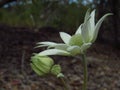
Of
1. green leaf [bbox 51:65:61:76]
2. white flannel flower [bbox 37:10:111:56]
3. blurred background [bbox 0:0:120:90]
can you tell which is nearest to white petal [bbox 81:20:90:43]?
white flannel flower [bbox 37:10:111:56]

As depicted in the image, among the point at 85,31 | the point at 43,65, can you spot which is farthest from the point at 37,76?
the point at 85,31

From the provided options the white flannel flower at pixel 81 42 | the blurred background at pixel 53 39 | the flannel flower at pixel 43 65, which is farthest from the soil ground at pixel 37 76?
the white flannel flower at pixel 81 42

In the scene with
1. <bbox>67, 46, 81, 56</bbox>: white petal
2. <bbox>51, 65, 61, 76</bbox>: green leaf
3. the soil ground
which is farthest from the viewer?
the soil ground

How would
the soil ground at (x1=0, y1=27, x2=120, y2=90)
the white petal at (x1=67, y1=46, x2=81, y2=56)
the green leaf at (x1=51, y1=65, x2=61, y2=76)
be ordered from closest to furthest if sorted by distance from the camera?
the white petal at (x1=67, y1=46, x2=81, y2=56) → the green leaf at (x1=51, y1=65, x2=61, y2=76) → the soil ground at (x1=0, y1=27, x2=120, y2=90)

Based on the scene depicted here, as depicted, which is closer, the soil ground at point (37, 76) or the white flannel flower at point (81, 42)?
the white flannel flower at point (81, 42)

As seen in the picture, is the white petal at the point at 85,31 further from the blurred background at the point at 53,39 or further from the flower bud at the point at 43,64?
the blurred background at the point at 53,39

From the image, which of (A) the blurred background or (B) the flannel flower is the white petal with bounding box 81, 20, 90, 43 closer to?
(B) the flannel flower

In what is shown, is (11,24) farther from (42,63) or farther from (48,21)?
(42,63)

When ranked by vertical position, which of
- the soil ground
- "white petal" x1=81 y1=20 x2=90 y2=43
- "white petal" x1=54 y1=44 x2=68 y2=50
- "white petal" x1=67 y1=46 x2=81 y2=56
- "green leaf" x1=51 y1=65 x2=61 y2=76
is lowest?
the soil ground

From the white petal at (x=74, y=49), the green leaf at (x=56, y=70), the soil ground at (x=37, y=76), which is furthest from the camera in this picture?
the soil ground at (x=37, y=76)
